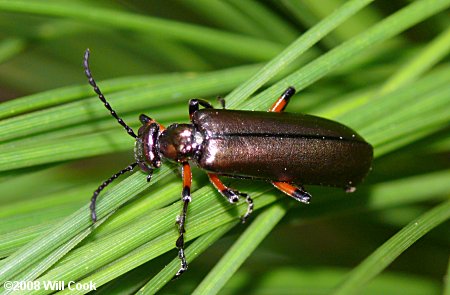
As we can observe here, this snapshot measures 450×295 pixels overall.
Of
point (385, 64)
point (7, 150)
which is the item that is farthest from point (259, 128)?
point (7, 150)

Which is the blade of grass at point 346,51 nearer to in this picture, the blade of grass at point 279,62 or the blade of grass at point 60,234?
the blade of grass at point 279,62

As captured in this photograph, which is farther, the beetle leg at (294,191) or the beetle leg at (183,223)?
the beetle leg at (294,191)

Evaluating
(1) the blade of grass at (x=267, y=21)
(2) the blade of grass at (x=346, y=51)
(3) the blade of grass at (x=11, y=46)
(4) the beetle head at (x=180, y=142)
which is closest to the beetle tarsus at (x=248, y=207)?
(2) the blade of grass at (x=346, y=51)

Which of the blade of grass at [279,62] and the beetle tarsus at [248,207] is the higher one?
the blade of grass at [279,62]

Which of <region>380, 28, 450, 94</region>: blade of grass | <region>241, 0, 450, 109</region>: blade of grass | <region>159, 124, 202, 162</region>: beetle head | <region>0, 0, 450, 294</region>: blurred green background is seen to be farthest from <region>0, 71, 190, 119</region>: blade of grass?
<region>380, 28, 450, 94</region>: blade of grass

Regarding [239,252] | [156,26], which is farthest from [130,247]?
[156,26]

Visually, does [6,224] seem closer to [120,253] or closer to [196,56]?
[120,253]

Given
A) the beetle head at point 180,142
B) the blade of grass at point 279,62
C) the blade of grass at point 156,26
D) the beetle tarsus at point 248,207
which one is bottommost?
the beetle tarsus at point 248,207
